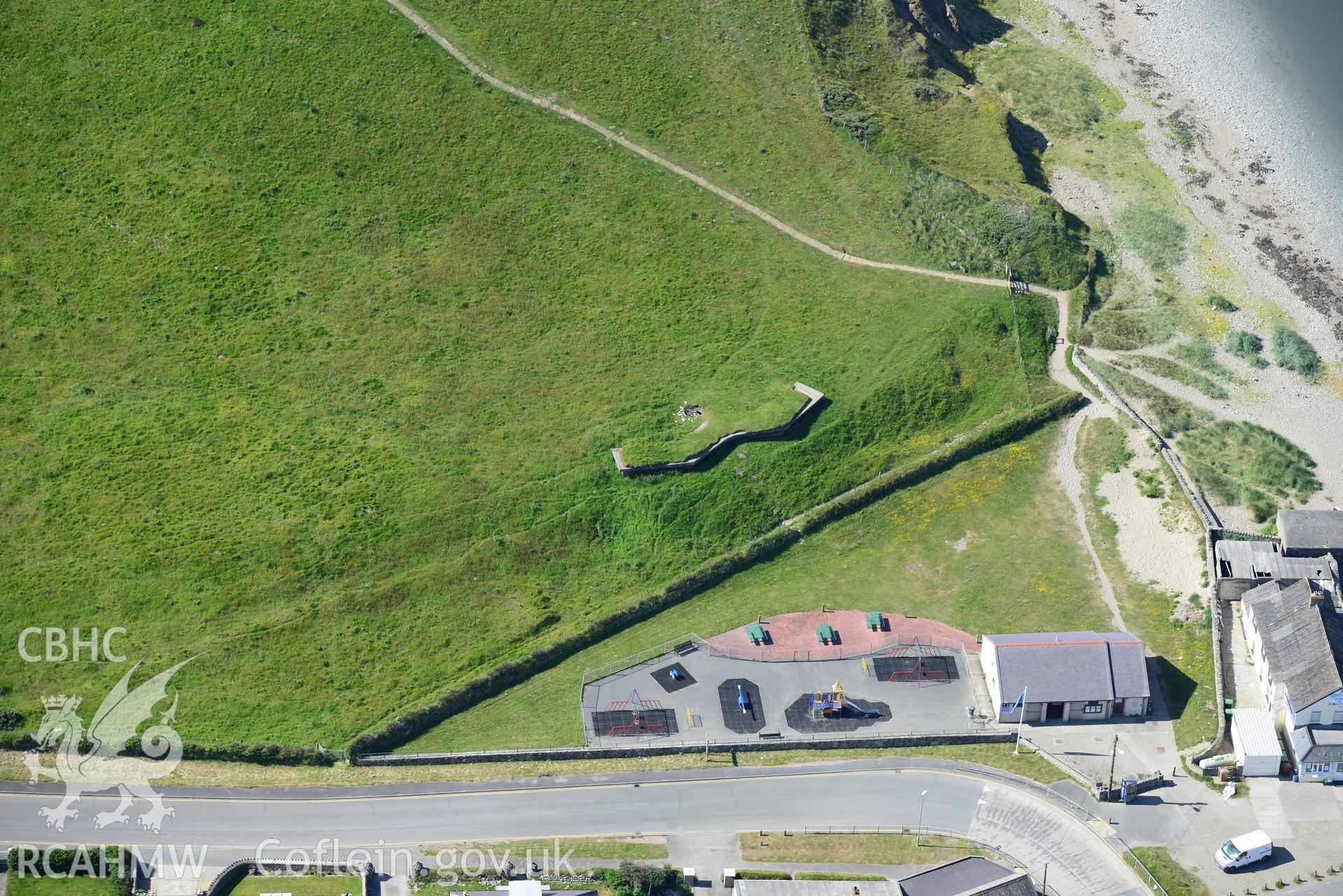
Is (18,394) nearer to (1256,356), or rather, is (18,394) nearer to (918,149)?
(918,149)

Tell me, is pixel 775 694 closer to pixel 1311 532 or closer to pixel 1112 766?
pixel 1112 766

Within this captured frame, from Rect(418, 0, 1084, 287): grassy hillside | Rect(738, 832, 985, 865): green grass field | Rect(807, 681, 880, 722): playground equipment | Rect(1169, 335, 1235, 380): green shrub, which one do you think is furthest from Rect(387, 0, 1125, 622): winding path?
Rect(738, 832, 985, 865): green grass field

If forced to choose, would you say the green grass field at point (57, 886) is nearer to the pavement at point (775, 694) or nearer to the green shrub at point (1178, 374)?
the pavement at point (775, 694)

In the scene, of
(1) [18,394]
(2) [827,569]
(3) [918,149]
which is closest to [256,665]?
(1) [18,394]

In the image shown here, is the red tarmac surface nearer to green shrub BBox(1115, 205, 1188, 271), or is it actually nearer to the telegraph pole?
the telegraph pole

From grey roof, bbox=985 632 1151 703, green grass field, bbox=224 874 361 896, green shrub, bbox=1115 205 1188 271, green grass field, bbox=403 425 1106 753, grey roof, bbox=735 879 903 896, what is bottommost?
grey roof, bbox=735 879 903 896

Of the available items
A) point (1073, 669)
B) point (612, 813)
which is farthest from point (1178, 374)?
point (612, 813)
